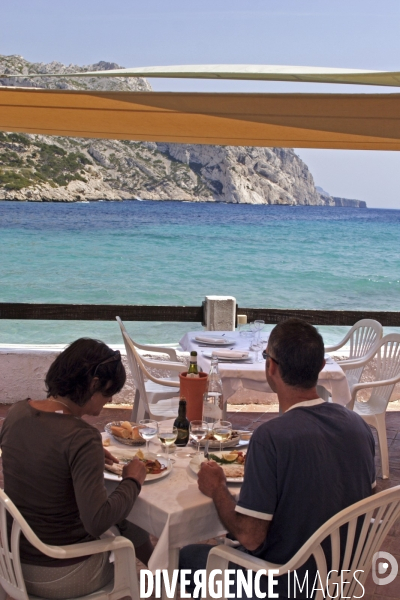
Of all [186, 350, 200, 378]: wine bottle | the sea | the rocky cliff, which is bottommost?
the sea

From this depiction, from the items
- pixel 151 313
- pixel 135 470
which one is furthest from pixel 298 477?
pixel 151 313

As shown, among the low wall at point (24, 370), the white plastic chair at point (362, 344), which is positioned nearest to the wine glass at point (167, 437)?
the white plastic chair at point (362, 344)

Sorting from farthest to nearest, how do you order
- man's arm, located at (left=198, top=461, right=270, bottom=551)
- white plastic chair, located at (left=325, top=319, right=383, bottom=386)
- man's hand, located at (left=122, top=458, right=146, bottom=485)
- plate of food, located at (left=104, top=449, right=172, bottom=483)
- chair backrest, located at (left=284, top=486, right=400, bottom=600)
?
white plastic chair, located at (left=325, top=319, right=383, bottom=386), plate of food, located at (left=104, top=449, right=172, bottom=483), man's hand, located at (left=122, top=458, right=146, bottom=485), man's arm, located at (left=198, top=461, right=270, bottom=551), chair backrest, located at (left=284, top=486, right=400, bottom=600)

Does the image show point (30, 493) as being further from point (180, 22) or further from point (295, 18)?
point (180, 22)

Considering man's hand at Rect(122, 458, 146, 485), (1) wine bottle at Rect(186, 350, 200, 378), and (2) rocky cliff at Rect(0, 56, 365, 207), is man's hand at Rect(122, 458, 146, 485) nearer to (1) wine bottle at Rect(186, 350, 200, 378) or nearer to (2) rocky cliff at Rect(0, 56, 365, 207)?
(1) wine bottle at Rect(186, 350, 200, 378)

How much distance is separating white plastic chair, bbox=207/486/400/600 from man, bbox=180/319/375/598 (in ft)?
0.16

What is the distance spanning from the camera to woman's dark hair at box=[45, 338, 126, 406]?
6.66ft

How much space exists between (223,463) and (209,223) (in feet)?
127

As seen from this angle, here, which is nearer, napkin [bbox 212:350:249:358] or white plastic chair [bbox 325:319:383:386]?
napkin [bbox 212:350:249:358]

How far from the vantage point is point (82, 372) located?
2.03 m

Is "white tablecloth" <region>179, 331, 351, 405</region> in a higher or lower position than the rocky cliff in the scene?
lower

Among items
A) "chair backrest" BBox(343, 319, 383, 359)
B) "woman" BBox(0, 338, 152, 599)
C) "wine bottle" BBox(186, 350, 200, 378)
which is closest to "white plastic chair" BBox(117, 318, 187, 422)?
"wine bottle" BBox(186, 350, 200, 378)

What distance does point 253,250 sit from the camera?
1377 inches

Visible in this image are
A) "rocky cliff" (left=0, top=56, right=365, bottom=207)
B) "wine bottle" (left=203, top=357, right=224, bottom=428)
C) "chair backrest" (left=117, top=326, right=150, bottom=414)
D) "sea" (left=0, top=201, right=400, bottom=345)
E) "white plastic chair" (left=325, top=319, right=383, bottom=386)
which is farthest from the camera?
"rocky cliff" (left=0, top=56, right=365, bottom=207)
